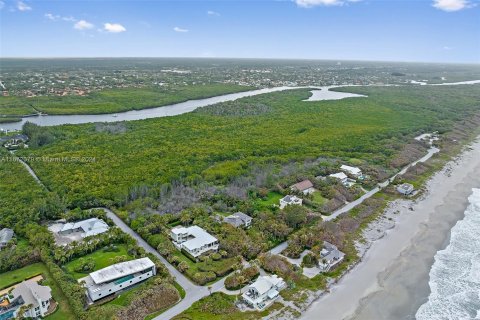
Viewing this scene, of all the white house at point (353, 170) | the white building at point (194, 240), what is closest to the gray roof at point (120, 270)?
the white building at point (194, 240)

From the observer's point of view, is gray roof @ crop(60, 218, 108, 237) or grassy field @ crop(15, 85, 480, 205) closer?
gray roof @ crop(60, 218, 108, 237)

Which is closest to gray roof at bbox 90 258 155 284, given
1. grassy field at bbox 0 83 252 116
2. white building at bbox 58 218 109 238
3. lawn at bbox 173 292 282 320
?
lawn at bbox 173 292 282 320

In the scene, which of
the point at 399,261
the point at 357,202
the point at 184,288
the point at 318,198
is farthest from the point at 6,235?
the point at 357,202

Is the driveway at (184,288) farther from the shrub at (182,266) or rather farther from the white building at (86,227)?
the white building at (86,227)

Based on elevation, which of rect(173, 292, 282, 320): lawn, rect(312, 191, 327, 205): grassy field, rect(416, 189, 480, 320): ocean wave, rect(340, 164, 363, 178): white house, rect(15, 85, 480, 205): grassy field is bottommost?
rect(416, 189, 480, 320): ocean wave

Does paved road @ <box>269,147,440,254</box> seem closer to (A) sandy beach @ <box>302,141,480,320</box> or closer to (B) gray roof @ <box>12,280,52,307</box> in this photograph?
→ (A) sandy beach @ <box>302,141,480,320</box>

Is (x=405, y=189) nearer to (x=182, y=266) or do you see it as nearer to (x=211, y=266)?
(x=211, y=266)

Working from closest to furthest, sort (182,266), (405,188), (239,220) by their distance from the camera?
1. (182,266)
2. (239,220)
3. (405,188)
